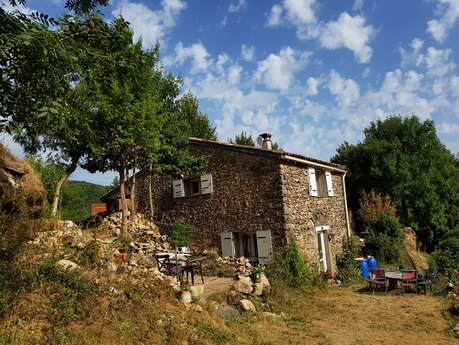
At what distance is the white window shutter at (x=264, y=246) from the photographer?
13.0 metres

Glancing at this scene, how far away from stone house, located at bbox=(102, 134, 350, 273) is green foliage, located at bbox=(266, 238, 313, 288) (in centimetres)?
36

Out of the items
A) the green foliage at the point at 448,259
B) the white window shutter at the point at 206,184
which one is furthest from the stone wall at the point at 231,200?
the green foliage at the point at 448,259

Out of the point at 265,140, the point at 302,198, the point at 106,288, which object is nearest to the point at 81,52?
the point at 106,288

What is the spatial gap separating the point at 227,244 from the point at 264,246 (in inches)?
67.3

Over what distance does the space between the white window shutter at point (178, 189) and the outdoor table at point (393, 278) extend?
841 cm

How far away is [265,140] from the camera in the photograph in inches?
643

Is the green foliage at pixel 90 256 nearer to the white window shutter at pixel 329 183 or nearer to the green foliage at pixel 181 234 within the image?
the green foliage at pixel 181 234

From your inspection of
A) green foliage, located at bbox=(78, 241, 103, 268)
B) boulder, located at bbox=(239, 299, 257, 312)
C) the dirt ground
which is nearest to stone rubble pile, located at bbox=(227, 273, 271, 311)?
boulder, located at bbox=(239, 299, 257, 312)

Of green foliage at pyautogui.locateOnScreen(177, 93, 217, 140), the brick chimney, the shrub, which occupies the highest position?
green foliage at pyautogui.locateOnScreen(177, 93, 217, 140)

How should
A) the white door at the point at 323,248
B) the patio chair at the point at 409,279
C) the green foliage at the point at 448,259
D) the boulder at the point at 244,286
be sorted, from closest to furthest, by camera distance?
the boulder at the point at 244,286, the patio chair at the point at 409,279, the green foliage at the point at 448,259, the white door at the point at 323,248

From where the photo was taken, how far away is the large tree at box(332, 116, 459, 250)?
930 inches

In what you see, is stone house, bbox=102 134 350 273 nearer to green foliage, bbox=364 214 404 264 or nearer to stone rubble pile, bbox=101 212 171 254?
stone rubble pile, bbox=101 212 171 254

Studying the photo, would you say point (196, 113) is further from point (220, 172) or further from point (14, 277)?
point (14, 277)

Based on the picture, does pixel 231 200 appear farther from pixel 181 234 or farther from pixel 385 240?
pixel 385 240
